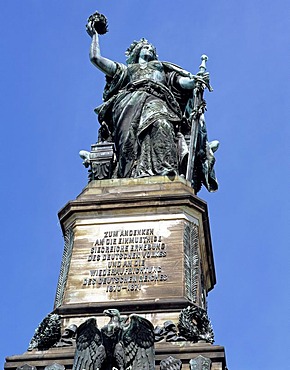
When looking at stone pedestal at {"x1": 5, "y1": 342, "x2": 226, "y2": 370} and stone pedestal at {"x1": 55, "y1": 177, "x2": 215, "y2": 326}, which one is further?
stone pedestal at {"x1": 55, "y1": 177, "x2": 215, "y2": 326}

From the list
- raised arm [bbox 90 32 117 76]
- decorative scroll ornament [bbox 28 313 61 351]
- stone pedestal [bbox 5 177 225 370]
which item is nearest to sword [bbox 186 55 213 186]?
stone pedestal [bbox 5 177 225 370]

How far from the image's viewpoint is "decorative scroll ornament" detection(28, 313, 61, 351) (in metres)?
12.8

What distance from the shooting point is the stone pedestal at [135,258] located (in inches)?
508

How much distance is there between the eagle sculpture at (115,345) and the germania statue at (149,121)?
15.5 ft

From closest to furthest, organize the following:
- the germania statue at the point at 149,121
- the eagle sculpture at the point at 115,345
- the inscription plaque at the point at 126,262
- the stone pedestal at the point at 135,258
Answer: the eagle sculpture at the point at 115,345 → the stone pedestal at the point at 135,258 → the inscription plaque at the point at 126,262 → the germania statue at the point at 149,121

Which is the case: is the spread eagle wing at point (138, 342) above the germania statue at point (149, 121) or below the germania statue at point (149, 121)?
below

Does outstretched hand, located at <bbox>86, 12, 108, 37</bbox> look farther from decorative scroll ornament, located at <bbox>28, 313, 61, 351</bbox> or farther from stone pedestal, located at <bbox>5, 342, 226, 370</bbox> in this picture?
stone pedestal, located at <bbox>5, 342, 226, 370</bbox>

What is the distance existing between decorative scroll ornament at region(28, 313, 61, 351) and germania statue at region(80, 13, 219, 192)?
13.4ft

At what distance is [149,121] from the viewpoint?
17.1 meters

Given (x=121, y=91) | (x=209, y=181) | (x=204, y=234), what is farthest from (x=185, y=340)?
(x=121, y=91)

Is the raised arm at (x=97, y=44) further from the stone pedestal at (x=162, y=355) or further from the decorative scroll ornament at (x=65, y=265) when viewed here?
the stone pedestal at (x=162, y=355)

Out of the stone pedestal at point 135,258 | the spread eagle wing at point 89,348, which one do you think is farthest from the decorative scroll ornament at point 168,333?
the spread eagle wing at point 89,348

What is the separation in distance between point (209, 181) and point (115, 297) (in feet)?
17.0

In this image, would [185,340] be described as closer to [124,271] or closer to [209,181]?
[124,271]
